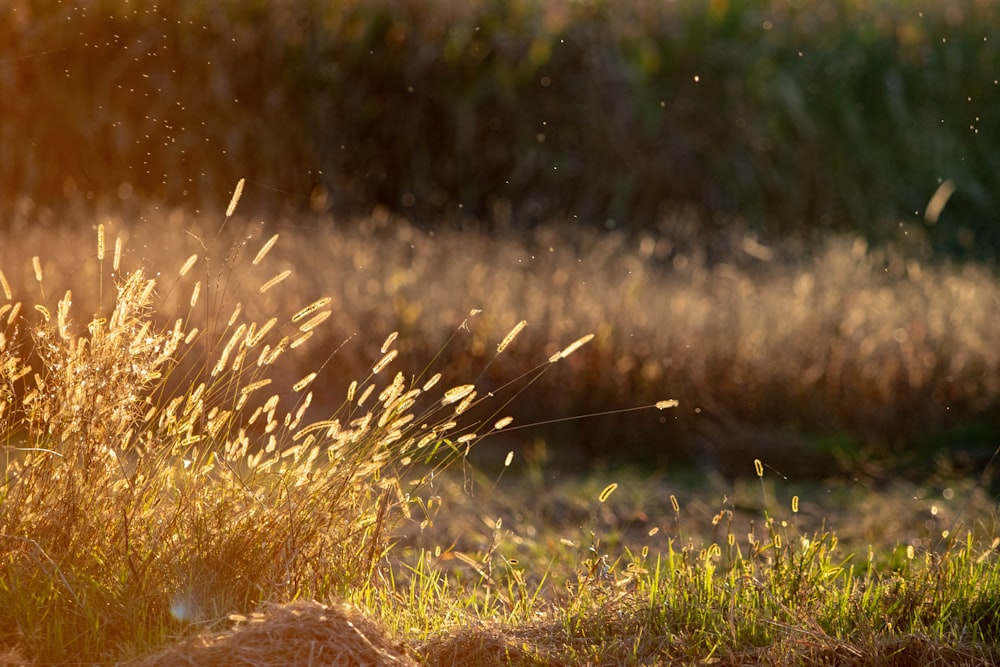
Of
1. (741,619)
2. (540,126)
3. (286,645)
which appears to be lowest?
(540,126)

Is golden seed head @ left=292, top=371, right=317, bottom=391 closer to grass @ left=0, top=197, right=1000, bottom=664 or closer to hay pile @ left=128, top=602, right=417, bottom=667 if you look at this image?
grass @ left=0, top=197, right=1000, bottom=664

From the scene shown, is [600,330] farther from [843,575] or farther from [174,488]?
[174,488]

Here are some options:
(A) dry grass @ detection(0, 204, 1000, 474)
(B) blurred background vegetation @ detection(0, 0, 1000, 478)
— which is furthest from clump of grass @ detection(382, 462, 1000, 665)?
(B) blurred background vegetation @ detection(0, 0, 1000, 478)

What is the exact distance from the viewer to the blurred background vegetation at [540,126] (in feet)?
26.0

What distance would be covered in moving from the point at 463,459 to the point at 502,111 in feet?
19.0

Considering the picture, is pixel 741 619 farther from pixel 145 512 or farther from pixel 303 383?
pixel 145 512

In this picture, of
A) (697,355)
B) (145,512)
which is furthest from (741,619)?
(697,355)

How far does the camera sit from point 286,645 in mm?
2299

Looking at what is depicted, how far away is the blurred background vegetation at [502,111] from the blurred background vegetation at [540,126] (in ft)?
0.05

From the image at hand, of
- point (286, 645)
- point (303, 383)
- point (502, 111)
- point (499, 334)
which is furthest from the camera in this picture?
point (502, 111)

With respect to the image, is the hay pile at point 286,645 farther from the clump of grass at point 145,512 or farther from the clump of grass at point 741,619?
the clump of grass at point 741,619

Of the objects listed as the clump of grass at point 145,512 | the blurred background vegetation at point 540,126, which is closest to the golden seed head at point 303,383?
the clump of grass at point 145,512

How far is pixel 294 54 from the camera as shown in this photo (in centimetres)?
820

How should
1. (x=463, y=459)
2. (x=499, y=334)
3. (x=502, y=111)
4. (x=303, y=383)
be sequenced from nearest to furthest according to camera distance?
(x=303, y=383), (x=463, y=459), (x=499, y=334), (x=502, y=111)
